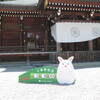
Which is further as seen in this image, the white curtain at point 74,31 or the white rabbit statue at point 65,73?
the white curtain at point 74,31

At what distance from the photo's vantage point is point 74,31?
13156 millimetres

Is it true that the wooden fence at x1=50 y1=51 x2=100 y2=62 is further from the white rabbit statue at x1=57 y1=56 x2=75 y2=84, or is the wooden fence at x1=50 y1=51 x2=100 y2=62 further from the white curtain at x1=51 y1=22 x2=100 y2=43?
the white rabbit statue at x1=57 y1=56 x2=75 y2=84

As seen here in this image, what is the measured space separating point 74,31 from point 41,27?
9.73ft

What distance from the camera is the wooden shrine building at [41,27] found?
12797mm

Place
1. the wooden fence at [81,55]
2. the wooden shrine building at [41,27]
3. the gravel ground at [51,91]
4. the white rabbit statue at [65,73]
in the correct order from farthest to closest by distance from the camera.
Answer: the wooden fence at [81,55], the wooden shrine building at [41,27], the white rabbit statue at [65,73], the gravel ground at [51,91]

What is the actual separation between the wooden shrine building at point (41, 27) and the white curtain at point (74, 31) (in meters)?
0.20

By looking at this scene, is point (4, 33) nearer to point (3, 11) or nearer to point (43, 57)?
point (3, 11)

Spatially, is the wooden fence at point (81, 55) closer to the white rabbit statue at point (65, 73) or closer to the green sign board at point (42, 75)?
the green sign board at point (42, 75)

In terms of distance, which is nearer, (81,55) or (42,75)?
(42,75)

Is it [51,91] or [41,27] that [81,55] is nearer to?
[41,27]

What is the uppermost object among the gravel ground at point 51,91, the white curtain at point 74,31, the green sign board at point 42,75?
the white curtain at point 74,31

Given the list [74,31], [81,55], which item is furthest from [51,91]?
[74,31]

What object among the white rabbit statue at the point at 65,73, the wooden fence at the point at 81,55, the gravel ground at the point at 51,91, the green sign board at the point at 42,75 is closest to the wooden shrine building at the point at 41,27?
the wooden fence at the point at 81,55

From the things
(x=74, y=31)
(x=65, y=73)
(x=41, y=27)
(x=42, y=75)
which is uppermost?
(x=41, y=27)
